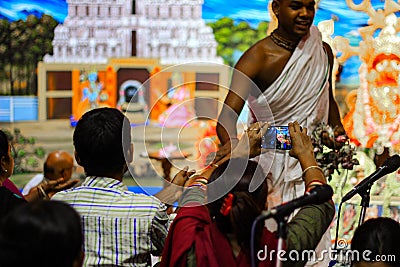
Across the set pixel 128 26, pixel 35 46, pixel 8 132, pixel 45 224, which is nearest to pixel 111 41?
pixel 128 26

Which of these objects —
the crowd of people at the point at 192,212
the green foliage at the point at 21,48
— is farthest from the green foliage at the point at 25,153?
the crowd of people at the point at 192,212

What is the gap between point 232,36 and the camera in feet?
18.1

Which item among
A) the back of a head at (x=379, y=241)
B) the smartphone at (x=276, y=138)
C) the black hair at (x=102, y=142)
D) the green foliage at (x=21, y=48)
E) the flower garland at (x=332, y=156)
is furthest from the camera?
the green foliage at (x=21, y=48)

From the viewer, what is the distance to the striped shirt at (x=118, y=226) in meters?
2.24

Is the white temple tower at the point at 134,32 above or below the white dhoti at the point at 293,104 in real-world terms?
above

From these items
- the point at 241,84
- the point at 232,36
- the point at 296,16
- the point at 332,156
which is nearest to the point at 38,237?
the point at 241,84

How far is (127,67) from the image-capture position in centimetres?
564

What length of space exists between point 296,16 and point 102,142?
157 cm

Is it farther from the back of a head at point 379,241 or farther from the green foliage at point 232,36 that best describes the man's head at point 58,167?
the back of a head at point 379,241

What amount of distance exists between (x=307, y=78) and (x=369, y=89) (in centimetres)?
215

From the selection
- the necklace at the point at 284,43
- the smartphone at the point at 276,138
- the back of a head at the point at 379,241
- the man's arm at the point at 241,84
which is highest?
the necklace at the point at 284,43

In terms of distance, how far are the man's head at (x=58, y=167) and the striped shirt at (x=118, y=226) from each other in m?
2.32

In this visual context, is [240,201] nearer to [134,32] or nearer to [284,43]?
[284,43]

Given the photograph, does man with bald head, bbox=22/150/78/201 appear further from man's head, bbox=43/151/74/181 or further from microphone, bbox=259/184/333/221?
microphone, bbox=259/184/333/221
